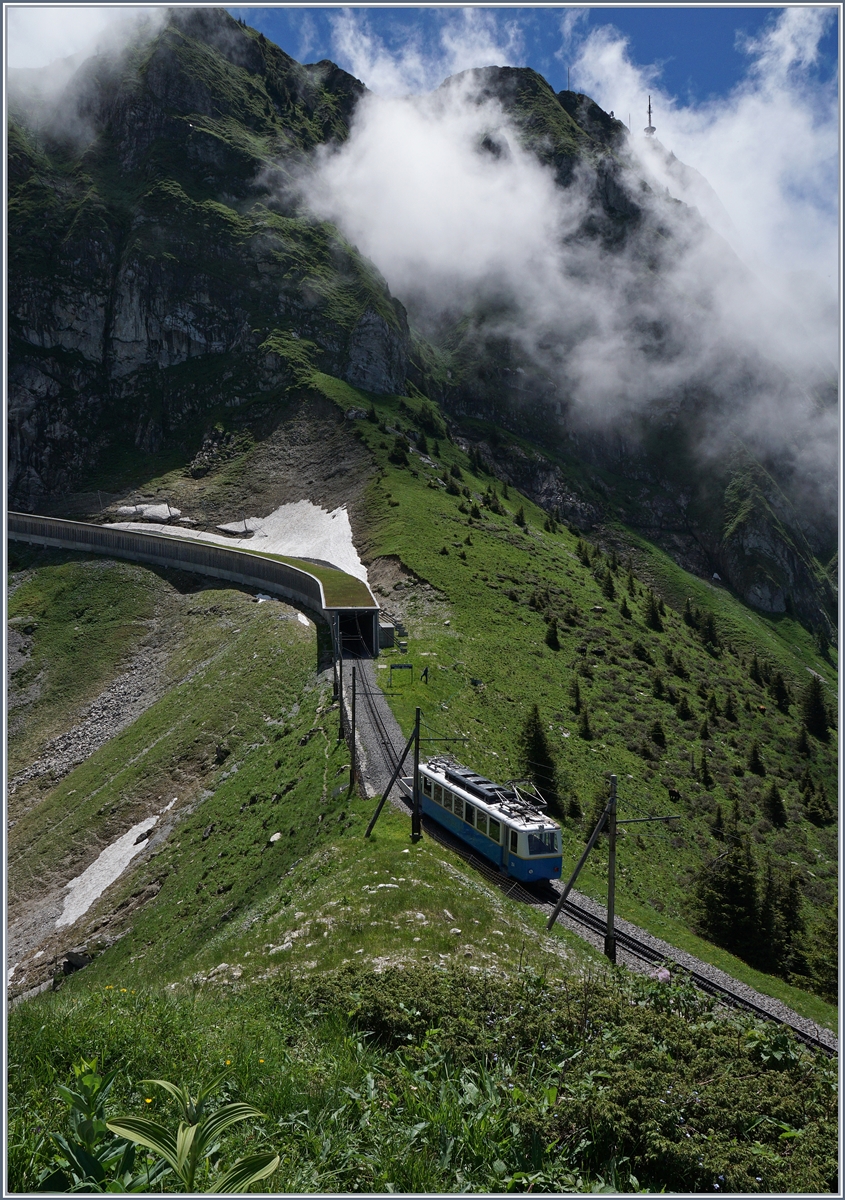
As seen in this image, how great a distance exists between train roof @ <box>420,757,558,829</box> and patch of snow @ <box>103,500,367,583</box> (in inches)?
1788

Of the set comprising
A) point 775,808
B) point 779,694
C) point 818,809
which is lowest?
point 818,809

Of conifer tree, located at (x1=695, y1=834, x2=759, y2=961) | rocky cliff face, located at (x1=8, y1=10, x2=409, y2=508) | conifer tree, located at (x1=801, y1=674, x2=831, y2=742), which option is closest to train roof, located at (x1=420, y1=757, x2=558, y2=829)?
conifer tree, located at (x1=695, y1=834, x2=759, y2=961)

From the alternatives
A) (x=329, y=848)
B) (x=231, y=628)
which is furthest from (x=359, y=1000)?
(x=231, y=628)

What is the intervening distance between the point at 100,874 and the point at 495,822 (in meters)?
22.0

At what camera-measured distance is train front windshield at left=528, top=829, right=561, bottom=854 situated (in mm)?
24953

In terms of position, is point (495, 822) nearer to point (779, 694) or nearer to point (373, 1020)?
point (373, 1020)

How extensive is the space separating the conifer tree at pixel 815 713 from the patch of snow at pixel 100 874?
67245 millimetres

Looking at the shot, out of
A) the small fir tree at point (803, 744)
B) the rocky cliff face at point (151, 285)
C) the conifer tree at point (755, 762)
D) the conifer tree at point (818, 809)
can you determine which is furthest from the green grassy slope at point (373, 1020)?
the rocky cliff face at point (151, 285)

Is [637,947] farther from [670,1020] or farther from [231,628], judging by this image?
[231,628]

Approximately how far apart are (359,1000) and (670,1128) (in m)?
5.14

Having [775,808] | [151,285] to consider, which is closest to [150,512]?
[151,285]

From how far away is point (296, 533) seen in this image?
97312mm

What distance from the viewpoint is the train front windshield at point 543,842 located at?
24953 millimetres

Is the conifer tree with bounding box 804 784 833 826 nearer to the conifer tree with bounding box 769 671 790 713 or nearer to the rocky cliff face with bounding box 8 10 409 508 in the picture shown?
the conifer tree with bounding box 769 671 790 713
